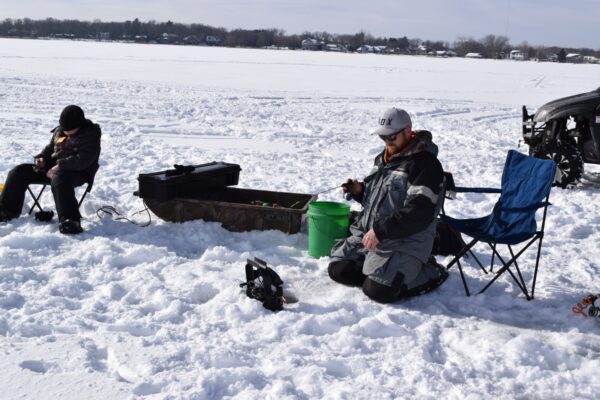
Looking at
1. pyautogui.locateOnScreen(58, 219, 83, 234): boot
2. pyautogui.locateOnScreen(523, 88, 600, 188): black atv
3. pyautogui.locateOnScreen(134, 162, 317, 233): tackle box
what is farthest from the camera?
pyautogui.locateOnScreen(523, 88, 600, 188): black atv

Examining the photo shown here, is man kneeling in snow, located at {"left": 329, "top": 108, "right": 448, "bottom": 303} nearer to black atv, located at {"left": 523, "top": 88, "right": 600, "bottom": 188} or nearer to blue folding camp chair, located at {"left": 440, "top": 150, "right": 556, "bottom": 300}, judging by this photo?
blue folding camp chair, located at {"left": 440, "top": 150, "right": 556, "bottom": 300}

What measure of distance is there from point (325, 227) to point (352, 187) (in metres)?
0.50

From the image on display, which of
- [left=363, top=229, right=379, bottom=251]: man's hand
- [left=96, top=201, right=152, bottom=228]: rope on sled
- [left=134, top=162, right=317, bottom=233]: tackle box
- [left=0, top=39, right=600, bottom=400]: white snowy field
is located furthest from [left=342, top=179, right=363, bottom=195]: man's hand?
[left=96, top=201, right=152, bottom=228]: rope on sled

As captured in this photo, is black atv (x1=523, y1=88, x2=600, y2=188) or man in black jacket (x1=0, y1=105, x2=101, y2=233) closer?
man in black jacket (x1=0, y1=105, x2=101, y2=233)

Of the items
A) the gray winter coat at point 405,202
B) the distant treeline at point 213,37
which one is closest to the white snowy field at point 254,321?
the gray winter coat at point 405,202

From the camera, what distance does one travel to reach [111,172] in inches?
302

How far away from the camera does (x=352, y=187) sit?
4.59 m

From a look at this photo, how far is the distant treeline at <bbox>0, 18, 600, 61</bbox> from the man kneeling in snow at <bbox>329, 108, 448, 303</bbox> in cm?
9496

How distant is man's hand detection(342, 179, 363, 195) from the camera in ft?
15.0

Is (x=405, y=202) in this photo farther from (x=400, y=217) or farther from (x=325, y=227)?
(x=325, y=227)

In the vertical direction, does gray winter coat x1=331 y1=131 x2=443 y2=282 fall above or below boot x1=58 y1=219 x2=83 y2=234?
above

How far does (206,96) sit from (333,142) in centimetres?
736

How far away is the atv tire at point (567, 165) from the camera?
7.85 meters

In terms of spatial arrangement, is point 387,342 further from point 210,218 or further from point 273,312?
point 210,218
